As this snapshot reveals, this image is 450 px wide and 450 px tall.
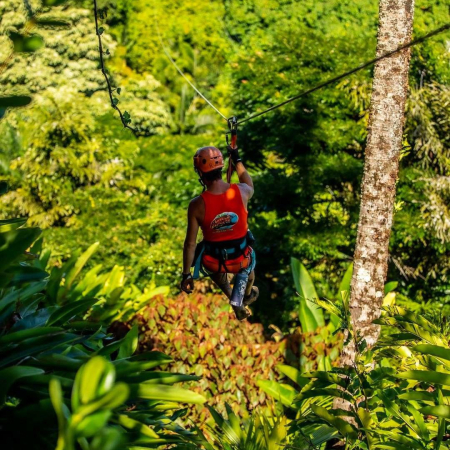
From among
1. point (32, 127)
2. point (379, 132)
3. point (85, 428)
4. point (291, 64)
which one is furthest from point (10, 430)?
point (32, 127)

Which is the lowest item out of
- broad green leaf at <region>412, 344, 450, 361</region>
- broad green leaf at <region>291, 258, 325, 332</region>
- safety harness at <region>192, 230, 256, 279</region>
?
broad green leaf at <region>291, 258, 325, 332</region>

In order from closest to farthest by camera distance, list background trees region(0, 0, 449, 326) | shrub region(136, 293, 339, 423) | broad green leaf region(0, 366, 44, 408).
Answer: broad green leaf region(0, 366, 44, 408), shrub region(136, 293, 339, 423), background trees region(0, 0, 449, 326)

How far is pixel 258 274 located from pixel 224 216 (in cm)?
485

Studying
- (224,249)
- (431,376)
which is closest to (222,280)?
(224,249)

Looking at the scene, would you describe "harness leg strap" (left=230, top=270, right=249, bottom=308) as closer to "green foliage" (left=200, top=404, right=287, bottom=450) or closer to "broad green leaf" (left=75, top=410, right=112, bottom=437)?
"green foliage" (left=200, top=404, right=287, bottom=450)

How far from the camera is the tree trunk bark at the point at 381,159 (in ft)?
19.7

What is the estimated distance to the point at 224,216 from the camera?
477cm

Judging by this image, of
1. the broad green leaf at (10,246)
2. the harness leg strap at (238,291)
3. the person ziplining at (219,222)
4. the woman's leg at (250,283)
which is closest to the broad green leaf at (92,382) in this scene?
the broad green leaf at (10,246)

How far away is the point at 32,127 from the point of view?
12227mm

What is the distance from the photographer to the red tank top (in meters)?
4.75

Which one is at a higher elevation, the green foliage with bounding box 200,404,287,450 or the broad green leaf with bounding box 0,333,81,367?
the broad green leaf with bounding box 0,333,81,367

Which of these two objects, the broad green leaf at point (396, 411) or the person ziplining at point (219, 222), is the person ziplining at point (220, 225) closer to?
the person ziplining at point (219, 222)

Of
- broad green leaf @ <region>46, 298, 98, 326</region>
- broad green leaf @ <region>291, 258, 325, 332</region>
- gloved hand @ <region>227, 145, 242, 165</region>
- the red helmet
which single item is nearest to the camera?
broad green leaf @ <region>46, 298, 98, 326</region>

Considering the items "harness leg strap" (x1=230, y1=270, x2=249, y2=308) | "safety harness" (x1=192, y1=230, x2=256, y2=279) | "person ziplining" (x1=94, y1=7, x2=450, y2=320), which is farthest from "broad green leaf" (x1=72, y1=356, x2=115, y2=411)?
"harness leg strap" (x1=230, y1=270, x2=249, y2=308)
